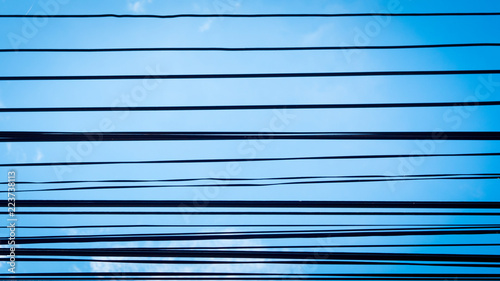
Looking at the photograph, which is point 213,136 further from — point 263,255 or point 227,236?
point 263,255

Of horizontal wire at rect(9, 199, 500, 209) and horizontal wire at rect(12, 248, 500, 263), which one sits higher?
horizontal wire at rect(9, 199, 500, 209)

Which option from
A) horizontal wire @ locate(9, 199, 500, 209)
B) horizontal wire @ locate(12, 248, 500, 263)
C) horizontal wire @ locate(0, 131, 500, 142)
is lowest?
horizontal wire @ locate(12, 248, 500, 263)

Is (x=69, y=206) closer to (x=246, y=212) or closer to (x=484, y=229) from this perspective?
(x=246, y=212)

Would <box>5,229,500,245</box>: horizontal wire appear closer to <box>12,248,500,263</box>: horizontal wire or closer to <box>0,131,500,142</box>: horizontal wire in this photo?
<box>12,248,500,263</box>: horizontal wire

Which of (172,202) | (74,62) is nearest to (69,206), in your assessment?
(172,202)

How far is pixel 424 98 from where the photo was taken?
14.5 feet

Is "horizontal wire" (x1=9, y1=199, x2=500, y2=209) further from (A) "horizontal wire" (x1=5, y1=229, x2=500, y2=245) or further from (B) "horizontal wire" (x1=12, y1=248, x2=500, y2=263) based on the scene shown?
(B) "horizontal wire" (x1=12, y1=248, x2=500, y2=263)

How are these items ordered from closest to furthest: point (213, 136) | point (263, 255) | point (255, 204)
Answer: point (213, 136), point (255, 204), point (263, 255)

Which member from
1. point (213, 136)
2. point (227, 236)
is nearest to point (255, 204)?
point (227, 236)

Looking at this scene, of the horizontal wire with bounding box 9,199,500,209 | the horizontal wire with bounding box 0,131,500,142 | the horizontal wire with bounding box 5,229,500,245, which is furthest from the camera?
the horizontal wire with bounding box 5,229,500,245

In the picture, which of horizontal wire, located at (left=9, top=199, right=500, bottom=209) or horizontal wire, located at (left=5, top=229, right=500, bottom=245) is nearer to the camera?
horizontal wire, located at (left=9, top=199, right=500, bottom=209)

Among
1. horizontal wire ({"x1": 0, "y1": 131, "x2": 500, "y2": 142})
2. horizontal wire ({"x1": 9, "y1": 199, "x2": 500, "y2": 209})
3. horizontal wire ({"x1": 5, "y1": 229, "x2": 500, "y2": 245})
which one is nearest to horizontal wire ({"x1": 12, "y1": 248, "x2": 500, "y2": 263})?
horizontal wire ({"x1": 5, "y1": 229, "x2": 500, "y2": 245})

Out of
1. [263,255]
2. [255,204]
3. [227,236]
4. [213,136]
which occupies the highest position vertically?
[213,136]

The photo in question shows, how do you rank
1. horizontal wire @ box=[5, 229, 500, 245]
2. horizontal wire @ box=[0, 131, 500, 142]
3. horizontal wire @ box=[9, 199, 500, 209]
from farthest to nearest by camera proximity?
horizontal wire @ box=[5, 229, 500, 245]
horizontal wire @ box=[9, 199, 500, 209]
horizontal wire @ box=[0, 131, 500, 142]
